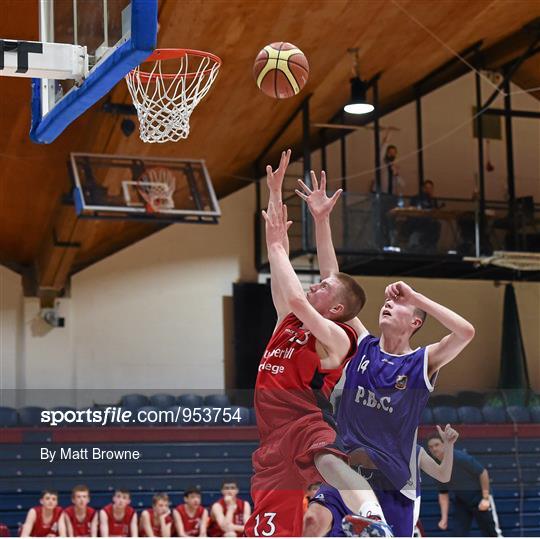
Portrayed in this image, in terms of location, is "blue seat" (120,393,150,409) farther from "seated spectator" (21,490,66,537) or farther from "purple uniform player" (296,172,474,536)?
"purple uniform player" (296,172,474,536)

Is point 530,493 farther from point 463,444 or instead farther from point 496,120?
point 496,120

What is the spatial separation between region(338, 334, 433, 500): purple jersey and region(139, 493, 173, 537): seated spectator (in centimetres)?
421

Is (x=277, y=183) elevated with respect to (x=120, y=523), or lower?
elevated

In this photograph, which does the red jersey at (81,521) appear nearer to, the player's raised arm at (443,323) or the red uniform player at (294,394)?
the red uniform player at (294,394)

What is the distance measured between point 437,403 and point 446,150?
27.9ft

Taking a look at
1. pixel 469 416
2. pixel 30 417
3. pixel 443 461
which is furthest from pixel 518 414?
pixel 30 417

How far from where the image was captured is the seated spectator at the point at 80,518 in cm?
882

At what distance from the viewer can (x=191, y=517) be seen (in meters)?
9.49

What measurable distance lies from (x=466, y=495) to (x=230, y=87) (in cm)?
520

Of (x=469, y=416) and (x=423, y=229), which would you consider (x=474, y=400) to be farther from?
(x=423, y=229)

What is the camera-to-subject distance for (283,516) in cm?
516

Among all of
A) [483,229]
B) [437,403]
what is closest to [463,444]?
[437,403]

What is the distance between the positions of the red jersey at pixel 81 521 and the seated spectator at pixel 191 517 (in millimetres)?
756

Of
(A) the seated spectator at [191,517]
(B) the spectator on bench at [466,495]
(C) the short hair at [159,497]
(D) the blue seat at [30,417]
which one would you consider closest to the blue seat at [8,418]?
(D) the blue seat at [30,417]
